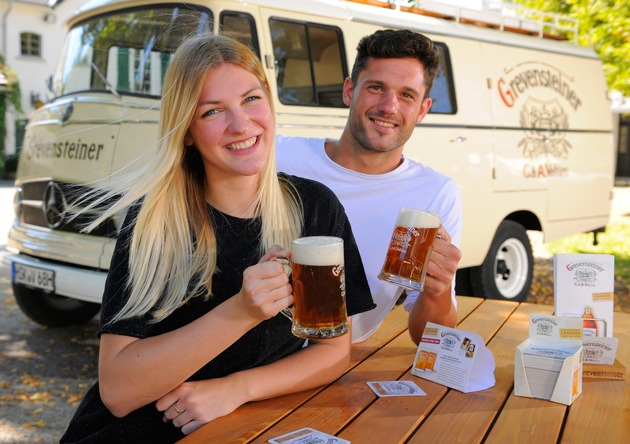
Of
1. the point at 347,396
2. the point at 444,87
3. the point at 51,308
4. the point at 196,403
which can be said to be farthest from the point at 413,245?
the point at 51,308

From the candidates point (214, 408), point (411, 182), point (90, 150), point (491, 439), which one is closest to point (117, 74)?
point (90, 150)

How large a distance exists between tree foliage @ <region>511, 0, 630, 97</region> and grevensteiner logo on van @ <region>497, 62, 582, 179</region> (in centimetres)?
329

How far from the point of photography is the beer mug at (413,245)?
1.93 metres

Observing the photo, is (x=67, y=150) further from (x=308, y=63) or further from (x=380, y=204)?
(x=380, y=204)

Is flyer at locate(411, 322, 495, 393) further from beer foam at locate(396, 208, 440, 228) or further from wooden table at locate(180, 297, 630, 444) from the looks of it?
beer foam at locate(396, 208, 440, 228)

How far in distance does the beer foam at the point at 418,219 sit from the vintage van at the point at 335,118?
188 centimetres

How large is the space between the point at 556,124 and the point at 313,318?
231 inches

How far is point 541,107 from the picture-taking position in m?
6.78

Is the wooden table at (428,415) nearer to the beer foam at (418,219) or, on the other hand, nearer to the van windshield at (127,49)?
the beer foam at (418,219)

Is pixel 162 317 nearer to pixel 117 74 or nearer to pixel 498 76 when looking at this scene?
pixel 117 74

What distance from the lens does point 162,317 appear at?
176 centimetres

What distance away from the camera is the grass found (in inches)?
367

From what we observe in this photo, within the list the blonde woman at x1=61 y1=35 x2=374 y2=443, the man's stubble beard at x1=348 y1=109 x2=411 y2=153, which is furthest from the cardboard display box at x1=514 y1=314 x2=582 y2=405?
the man's stubble beard at x1=348 y1=109 x2=411 y2=153

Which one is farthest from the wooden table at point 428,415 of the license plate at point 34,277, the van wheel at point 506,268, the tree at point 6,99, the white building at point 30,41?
the white building at point 30,41
